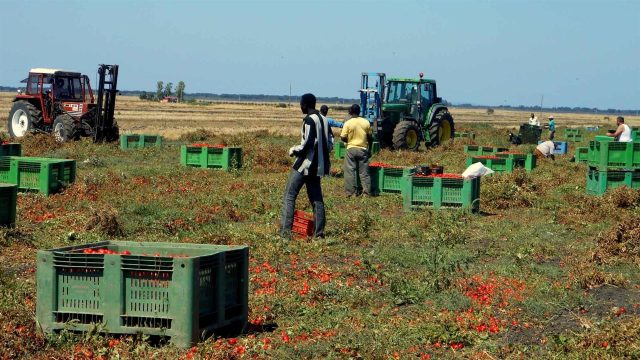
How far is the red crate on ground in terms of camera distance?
1311 cm

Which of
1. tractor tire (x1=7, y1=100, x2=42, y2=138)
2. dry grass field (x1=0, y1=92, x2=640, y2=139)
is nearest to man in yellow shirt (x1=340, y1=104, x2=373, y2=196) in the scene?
tractor tire (x1=7, y1=100, x2=42, y2=138)

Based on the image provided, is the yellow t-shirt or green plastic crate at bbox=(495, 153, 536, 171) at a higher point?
the yellow t-shirt

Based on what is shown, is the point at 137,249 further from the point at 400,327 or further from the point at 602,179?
the point at 602,179

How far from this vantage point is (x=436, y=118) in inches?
1289

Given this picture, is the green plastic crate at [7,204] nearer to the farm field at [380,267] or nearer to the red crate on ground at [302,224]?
the farm field at [380,267]

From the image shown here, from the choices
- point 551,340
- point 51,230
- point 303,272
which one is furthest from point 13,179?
point 551,340

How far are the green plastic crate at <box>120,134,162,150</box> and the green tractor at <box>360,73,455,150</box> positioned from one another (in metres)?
7.06

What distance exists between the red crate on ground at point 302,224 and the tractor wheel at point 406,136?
17.5 m

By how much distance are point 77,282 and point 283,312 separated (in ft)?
7.09

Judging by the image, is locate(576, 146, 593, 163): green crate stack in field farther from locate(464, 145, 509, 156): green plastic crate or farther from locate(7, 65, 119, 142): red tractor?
locate(7, 65, 119, 142): red tractor

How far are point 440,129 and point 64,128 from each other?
12983mm

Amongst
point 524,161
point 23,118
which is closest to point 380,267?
point 524,161

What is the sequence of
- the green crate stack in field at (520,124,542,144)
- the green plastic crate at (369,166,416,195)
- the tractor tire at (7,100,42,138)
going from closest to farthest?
the green plastic crate at (369,166,416,195)
the tractor tire at (7,100,42,138)
the green crate stack in field at (520,124,542,144)

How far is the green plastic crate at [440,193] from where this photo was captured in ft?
53.9
